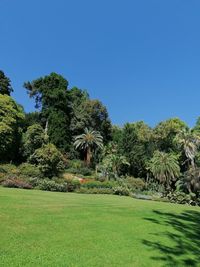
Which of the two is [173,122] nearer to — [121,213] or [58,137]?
[58,137]

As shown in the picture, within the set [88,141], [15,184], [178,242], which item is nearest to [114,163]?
[88,141]

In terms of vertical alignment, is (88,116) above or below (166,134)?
above

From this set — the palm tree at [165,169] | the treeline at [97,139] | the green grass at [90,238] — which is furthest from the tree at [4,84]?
the green grass at [90,238]

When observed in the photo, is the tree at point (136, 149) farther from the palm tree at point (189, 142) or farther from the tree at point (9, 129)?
the tree at point (9, 129)

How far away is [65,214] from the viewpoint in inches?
475

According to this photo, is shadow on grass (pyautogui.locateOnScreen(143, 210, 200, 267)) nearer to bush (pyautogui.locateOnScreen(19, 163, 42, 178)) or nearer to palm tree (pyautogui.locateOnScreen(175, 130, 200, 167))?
bush (pyautogui.locateOnScreen(19, 163, 42, 178))

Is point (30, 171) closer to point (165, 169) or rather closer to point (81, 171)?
point (81, 171)

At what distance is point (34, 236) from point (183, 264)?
3646 millimetres

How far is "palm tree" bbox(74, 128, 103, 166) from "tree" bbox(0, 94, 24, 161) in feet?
40.9

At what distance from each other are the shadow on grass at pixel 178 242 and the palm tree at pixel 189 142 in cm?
3824

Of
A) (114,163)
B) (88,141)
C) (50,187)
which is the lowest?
(50,187)

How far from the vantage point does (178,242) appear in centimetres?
1065

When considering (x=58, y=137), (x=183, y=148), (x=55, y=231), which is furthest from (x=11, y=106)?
(x=55, y=231)

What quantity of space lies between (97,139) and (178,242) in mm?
47048
